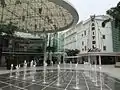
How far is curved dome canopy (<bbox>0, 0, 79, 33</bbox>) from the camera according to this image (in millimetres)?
28281

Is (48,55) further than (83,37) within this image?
No

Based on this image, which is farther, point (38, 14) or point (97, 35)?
point (97, 35)

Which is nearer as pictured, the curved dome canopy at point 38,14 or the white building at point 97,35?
the curved dome canopy at point 38,14

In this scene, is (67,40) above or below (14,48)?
above

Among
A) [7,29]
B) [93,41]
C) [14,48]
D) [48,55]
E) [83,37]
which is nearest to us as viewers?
[7,29]

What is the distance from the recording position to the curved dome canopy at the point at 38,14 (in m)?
28.3

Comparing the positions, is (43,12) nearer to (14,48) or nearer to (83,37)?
(14,48)

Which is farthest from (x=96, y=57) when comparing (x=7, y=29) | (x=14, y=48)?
(x=7, y=29)

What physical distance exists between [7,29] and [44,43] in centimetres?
1930

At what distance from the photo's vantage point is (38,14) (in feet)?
→ 118

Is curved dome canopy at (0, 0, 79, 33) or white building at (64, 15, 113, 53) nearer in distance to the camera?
curved dome canopy at (0, 0, 79, 33)

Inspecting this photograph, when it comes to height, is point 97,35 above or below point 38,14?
above

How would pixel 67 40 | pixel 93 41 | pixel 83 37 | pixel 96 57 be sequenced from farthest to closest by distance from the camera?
pixel 67 40 → pixel 83 37 → pixel 93 41 → pixel 96 57

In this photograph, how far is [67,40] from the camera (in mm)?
101688
